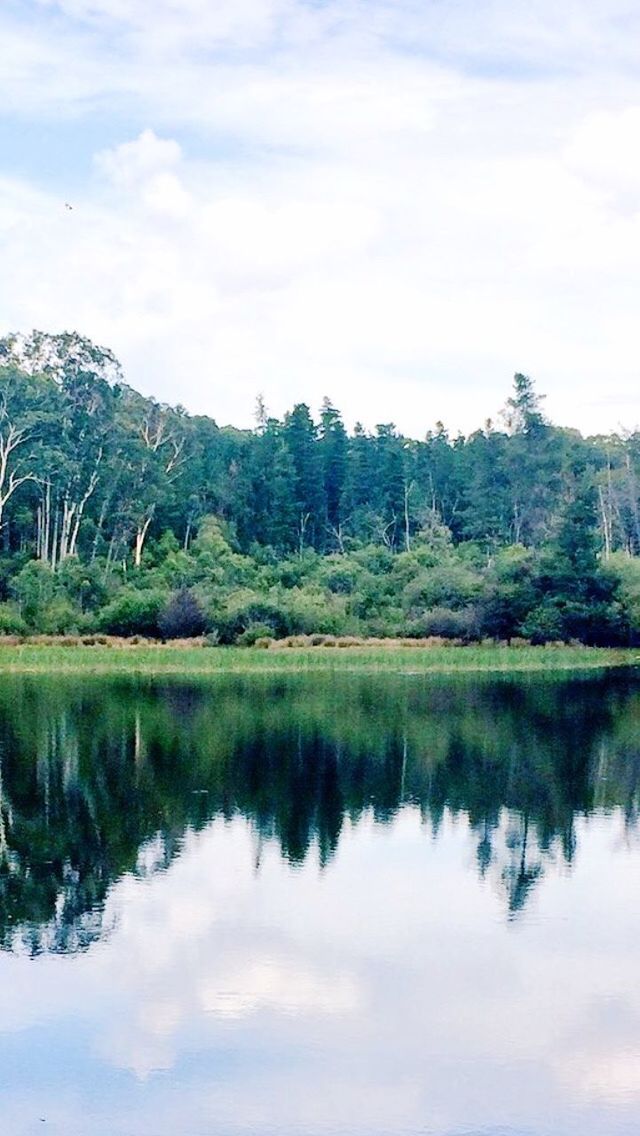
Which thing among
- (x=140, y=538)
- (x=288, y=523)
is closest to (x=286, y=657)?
(x=140, y=538)

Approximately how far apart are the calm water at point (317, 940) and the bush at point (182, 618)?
2661 cm

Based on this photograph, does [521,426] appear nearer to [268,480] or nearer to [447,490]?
[447,490]

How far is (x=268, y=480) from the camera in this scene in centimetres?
7800

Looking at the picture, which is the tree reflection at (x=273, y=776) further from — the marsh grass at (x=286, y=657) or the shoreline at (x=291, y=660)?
the marsh grass at (x=286, y=657)

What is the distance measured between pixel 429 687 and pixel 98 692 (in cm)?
980

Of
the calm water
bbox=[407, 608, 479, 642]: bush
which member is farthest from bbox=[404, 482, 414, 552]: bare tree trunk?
the calm water

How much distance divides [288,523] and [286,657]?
29595mm

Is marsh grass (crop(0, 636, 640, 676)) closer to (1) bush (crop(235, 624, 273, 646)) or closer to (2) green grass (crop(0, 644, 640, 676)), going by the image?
(2) green grass (crop(0, 644, 640, 676))

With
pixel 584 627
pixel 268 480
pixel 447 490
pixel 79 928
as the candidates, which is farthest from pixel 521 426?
pixel 79 928

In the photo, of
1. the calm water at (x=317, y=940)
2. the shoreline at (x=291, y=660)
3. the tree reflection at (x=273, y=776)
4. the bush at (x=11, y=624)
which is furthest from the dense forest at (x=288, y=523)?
the calm water at (x=317, y=940)

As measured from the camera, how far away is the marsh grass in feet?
153

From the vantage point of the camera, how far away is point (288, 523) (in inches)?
3081

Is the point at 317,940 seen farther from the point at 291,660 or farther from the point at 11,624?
the point at 11,624

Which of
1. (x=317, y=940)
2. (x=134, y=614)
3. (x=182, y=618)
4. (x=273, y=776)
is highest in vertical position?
(x=134, y=614)
